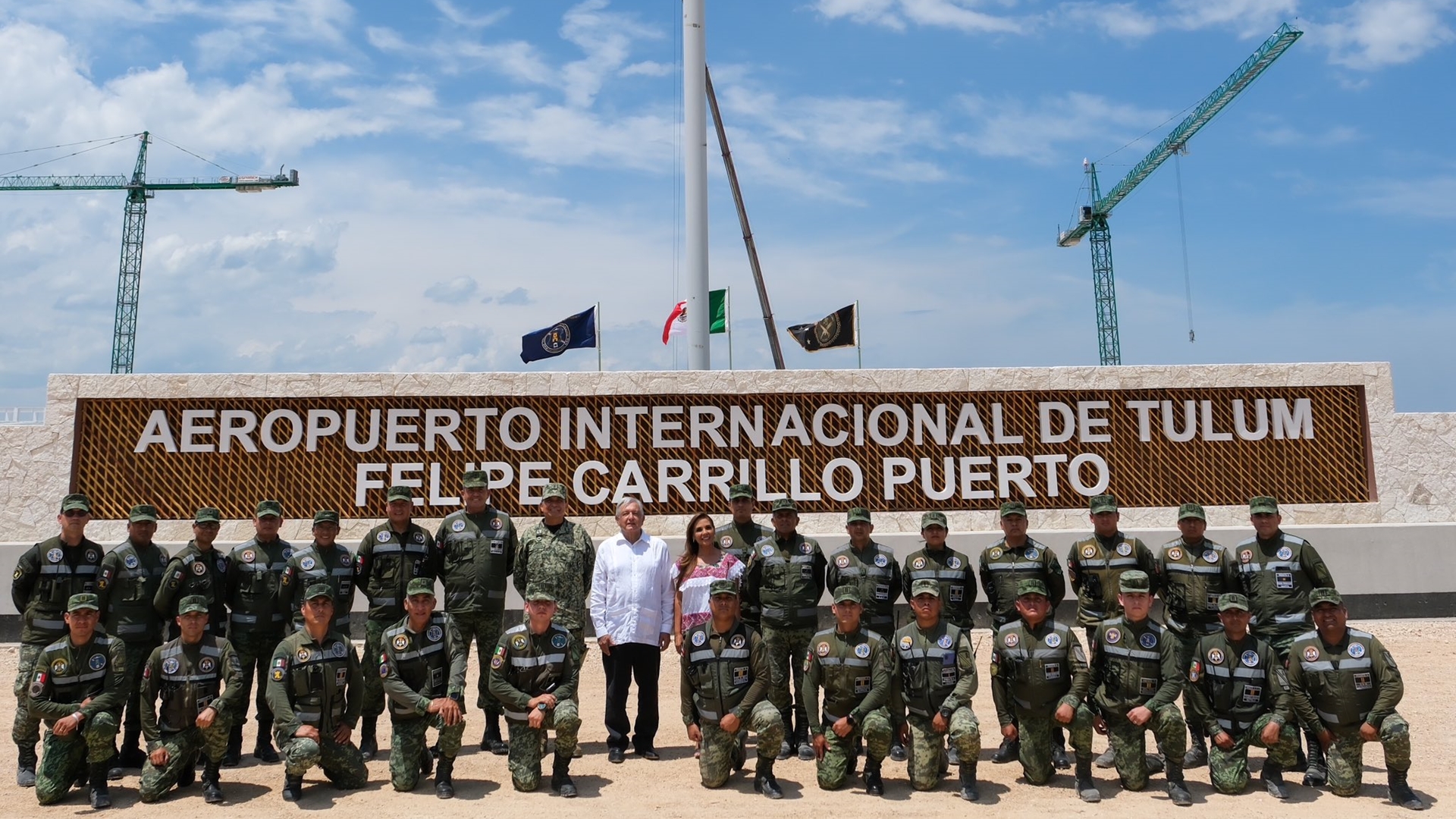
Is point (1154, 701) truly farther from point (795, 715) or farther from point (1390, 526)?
point (1390, 526)

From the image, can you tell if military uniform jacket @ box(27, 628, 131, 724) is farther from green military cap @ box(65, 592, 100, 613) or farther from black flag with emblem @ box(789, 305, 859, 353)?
black flag with emblem @ box(789, 305, 859, 353)

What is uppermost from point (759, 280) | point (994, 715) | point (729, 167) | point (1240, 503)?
point (729, 167)

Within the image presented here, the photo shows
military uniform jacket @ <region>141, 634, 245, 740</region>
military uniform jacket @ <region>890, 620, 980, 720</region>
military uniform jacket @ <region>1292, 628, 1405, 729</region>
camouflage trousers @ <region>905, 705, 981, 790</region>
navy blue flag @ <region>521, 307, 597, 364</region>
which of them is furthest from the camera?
navy blue flag @ <region>521, 307, 597, 364</region>

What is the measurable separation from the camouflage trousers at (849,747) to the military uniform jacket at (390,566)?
2991mm

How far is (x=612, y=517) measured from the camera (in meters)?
12.2

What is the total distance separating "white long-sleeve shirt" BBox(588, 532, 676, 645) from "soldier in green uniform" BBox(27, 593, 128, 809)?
2.93 m

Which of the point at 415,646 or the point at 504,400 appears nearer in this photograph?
the point at 415,646

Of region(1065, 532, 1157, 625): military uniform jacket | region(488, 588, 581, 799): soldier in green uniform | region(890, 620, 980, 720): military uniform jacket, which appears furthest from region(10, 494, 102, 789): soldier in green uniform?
region(1065, 532, 1157, 625): military uniform jacket

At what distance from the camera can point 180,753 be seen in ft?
20.9

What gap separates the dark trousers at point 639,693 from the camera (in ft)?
23.7

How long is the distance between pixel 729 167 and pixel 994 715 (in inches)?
486

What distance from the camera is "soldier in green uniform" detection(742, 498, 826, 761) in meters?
7.35

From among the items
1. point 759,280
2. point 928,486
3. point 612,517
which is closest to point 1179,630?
point 928,486

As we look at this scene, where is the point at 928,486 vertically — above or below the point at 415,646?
above
